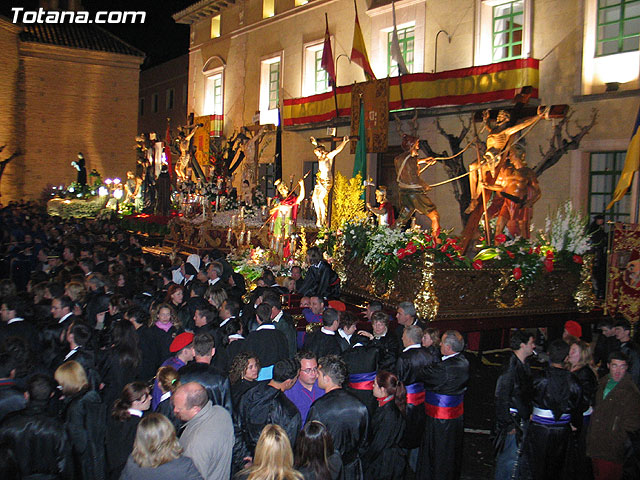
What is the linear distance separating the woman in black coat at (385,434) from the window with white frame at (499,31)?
48.0ft

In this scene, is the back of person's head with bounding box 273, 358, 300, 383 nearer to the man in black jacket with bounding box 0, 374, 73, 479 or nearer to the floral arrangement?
the man in black jacket with bounding box 0, 374, 73, 479

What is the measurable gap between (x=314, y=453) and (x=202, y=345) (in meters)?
1.86

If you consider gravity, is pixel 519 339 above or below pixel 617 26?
below

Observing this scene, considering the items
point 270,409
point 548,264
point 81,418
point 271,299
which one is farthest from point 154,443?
point 548,264

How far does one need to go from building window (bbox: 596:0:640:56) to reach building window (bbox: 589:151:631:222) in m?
2.46

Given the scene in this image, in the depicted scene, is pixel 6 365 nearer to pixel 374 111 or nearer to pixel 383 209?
pixel 383 209

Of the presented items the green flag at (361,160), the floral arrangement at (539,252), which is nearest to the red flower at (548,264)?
the floral arrangement at (539,252)

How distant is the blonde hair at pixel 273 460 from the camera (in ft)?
11.8

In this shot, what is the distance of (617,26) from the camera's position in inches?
605

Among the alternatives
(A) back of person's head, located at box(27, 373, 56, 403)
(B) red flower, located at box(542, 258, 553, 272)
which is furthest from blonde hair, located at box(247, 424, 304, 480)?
(B) red flower, located at box(542, 258, 553, 272)

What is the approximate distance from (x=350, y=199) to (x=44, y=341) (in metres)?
8.75

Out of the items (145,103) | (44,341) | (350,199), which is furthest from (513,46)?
(145,103)

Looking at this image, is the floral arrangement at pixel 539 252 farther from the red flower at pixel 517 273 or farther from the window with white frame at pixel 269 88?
the window with white frame at pixel 269 88

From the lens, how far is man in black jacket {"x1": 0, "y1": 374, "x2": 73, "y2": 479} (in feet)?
14.2
